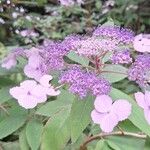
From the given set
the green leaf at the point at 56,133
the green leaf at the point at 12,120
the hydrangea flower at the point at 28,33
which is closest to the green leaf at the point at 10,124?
the green leaf at the point at 12,120

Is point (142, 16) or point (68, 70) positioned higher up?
point (68, 70)

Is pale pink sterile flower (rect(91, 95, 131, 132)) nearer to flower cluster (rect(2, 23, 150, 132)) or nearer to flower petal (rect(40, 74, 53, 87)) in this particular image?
flower cluster (rect(2, 23, 150, 132))

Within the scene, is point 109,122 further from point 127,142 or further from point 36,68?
point 36,68

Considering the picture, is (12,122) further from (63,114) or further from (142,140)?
(142,140)

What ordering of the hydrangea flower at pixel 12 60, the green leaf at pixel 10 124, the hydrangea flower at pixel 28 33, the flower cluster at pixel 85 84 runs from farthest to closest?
1. the hydrangea flower at pixel 28 33
2. the hydrangea flower at pixel 12 60
3. the green leaf at pixel 10 124
4. the flower cluster at pixel 85 84

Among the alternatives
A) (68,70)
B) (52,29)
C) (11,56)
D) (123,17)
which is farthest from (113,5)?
(68,70)

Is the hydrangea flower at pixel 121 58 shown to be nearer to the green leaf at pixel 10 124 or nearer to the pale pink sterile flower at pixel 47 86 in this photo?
the pale pink sterile flower at pixel 47 86

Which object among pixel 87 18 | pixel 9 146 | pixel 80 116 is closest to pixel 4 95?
pixel 9 146
